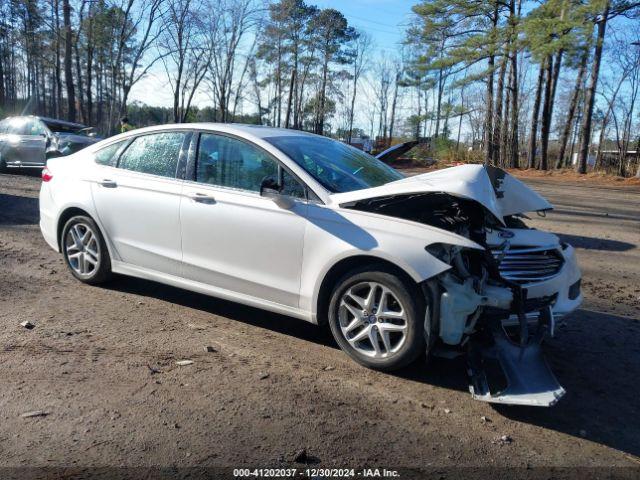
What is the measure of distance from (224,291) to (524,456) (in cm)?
254

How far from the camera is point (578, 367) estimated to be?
4.02 meters

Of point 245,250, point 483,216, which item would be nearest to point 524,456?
point 483,216

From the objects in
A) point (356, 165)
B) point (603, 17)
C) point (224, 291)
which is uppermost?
point (603, 17)

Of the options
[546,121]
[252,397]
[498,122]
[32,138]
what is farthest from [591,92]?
[252,397]

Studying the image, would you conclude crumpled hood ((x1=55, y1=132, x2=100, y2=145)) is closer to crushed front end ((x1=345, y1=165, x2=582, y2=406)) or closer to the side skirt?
the side skirt

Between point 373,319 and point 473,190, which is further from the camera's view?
point 373,319

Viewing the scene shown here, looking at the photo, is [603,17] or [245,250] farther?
[603,17]

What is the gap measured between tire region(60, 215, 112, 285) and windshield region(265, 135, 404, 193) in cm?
208

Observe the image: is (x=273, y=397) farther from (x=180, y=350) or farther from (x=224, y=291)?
(x=224, y=291)

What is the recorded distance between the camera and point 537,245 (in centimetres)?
418

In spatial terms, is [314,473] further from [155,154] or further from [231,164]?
[155,154]

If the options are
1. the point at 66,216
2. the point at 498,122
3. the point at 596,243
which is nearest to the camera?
the point at 66,216

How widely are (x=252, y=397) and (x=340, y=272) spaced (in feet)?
3.53

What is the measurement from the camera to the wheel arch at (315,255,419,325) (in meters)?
3.63
